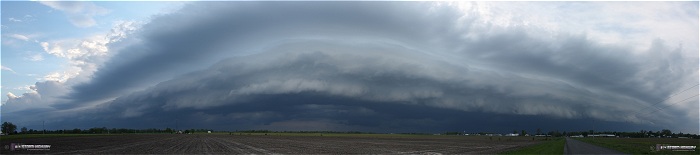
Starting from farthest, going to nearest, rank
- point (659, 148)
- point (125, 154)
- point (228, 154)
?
point (659, 148)
point (228, 154)
point (125, 154)

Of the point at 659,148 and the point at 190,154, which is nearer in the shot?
the point at 190,154

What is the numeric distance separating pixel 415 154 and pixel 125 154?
2808 cm

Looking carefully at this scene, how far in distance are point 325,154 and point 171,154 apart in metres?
14.2

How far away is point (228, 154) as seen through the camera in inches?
1813

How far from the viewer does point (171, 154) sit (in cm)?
4450

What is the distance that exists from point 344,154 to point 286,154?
5.81 m

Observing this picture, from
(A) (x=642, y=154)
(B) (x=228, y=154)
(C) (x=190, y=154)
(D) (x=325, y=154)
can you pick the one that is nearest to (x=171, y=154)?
(C) (x=190, y=154)

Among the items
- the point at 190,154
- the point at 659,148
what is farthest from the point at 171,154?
the point at 659,148

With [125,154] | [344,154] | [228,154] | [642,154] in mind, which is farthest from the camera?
[642,154]

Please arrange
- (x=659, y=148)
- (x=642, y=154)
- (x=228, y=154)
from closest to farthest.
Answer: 1. (x=228, y=154)
2. (x=642, y=154)
3. (x=659, y=148)

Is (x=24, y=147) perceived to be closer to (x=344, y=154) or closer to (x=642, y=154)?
(x=344, y=154)

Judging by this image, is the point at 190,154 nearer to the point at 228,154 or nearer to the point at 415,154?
the point at 228,154

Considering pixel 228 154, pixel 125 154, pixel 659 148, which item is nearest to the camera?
pixel 125 154

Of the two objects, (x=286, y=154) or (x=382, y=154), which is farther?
(x=382, y=154)
